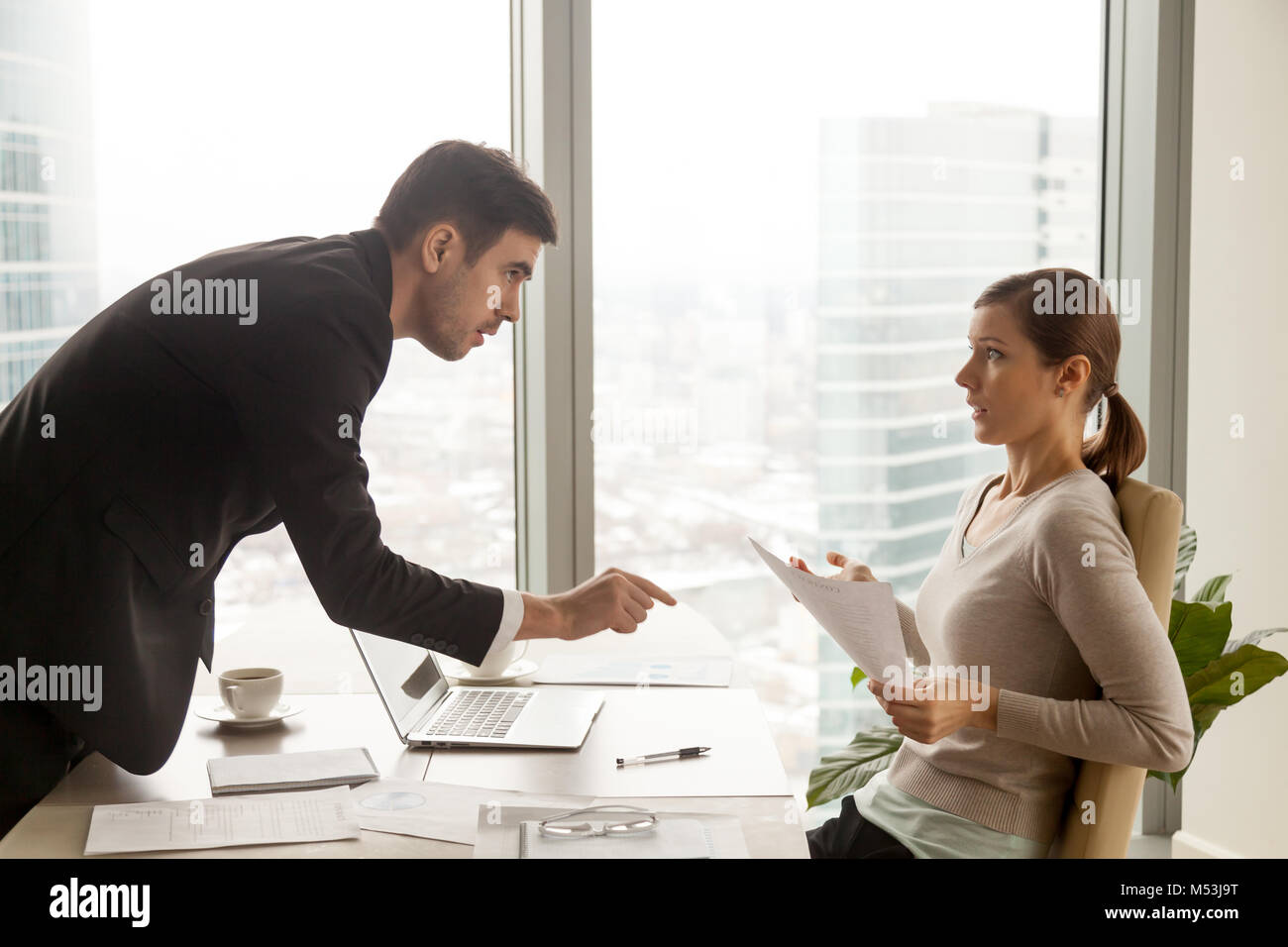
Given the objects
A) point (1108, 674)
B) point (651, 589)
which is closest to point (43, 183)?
point (651, 589)

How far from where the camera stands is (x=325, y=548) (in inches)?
52.5

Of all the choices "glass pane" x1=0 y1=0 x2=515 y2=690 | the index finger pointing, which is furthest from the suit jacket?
"glass pane" x1=0 y1=0 x2=515 y2=690

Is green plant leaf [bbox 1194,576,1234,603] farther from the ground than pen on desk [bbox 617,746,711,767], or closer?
farther from the ground

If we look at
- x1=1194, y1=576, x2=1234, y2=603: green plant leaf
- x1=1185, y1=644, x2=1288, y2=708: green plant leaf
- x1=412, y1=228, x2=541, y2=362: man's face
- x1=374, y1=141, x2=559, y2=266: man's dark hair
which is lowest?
x1=1185, y1=644, x2=1288, y2=708: green plant leaf

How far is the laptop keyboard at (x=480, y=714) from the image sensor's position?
151 centimetres

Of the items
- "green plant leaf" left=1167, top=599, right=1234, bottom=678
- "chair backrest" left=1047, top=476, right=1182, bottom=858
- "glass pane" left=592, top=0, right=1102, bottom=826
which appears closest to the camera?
"chair backrest" left=1047, top=476, right=1182, bottom=858

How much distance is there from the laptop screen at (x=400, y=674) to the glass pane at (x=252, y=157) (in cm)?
70

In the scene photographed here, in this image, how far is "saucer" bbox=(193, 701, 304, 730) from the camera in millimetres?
1547

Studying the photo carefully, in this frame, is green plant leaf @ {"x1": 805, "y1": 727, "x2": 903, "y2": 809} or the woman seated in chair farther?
green plant leaf @ {"x1": 805, "y1": 727, "x2": 903, "y2": 809}

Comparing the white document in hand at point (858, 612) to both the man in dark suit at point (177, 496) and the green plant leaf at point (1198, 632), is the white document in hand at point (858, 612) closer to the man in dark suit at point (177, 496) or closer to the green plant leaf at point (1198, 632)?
the man in dark suit at point (177, 496)

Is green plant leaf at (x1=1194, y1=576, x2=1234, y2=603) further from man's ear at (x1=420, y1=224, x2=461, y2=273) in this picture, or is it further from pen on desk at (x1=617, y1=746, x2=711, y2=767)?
man's ear at (x1=420, y1=224, x2=461, y2=273)

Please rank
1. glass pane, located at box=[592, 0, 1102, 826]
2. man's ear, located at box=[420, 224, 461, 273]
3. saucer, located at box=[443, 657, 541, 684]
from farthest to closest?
glass pane, located at box=[592, 0, 1102, 826] → saucer, located at box=[443, 657, 541, 684] → man's ear, located at box=[420, 224, 461, 273]

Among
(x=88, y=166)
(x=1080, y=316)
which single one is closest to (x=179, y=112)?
(x=88, y=166)

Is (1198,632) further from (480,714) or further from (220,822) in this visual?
(220,822)
